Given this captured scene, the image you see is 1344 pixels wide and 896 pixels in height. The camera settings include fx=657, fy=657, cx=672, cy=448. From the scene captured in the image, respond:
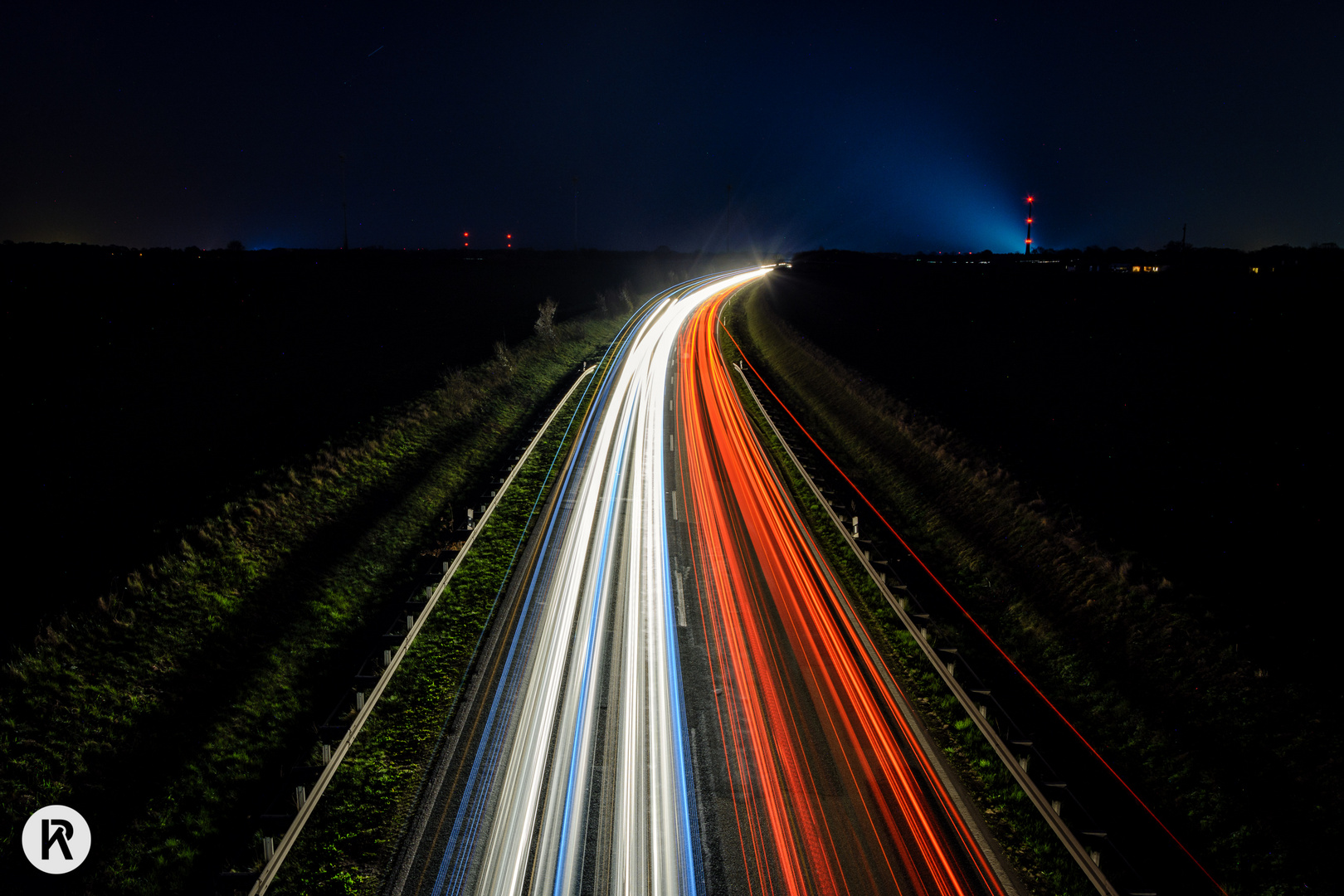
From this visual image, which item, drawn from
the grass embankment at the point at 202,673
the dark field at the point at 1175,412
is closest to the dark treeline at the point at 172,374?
the grass embankment at the point at 202,673

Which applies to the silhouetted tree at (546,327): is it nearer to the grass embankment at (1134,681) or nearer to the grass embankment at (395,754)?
the grass embankment at (395,754)

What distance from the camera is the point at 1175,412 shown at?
1970 cm

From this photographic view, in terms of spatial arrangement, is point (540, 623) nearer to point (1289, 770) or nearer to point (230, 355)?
point (1289, 770)

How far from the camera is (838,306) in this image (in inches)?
2079

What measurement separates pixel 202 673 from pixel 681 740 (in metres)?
8.53

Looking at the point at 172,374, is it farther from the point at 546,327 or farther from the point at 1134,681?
the point at 1134,681

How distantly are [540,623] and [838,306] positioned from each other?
45.0 meters

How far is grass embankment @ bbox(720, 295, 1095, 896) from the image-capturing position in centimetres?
818

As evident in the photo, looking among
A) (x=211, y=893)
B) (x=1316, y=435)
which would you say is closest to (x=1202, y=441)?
(x=1316, y=435)

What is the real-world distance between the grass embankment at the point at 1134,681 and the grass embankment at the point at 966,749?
44 mm

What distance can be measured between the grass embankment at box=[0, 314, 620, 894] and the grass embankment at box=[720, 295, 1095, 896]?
9123mm

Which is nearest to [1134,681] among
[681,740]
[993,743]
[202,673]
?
[993,743]

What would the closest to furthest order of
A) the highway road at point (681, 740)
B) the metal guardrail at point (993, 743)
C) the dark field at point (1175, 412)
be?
the metal guardrail at point (993, 743)
the highway road at point (681, 740)
the dark field at point (1175, 412)

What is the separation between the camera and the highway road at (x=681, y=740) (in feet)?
26.7
